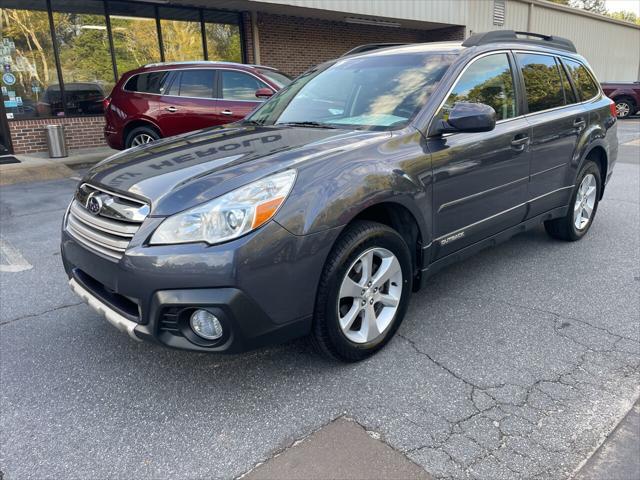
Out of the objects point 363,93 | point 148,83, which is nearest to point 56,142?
point 148,83

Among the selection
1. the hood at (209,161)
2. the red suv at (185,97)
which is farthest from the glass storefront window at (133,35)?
the hood at (209,161)

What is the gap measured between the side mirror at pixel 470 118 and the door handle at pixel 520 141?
2.49 feet

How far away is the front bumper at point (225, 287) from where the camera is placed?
223cm

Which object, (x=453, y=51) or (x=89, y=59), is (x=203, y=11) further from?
(x=453, y=51)

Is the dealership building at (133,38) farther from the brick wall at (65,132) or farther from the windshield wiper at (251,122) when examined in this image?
the windshield wiper at (251,122)

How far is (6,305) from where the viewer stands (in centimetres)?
Result: 372

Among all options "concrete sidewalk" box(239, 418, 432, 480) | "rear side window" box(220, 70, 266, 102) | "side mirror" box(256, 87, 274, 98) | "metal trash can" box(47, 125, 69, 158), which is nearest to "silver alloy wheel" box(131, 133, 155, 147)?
"rear side window" box(220, 70, 266, 102)

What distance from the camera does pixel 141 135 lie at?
8938 mm

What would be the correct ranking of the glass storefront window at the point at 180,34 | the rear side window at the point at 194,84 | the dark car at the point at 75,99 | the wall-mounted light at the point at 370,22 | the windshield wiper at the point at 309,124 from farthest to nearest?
the wall-mounted light at the point at 370,22 < the glass storefront window at the point at 180,34 < the dark car at the point at 75,99 < the rear side window at the point at 194,84 < the windshield wiper at the point at 309,124

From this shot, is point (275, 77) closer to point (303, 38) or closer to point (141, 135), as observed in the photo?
point (141, 135)

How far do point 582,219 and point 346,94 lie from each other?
9.22 ft

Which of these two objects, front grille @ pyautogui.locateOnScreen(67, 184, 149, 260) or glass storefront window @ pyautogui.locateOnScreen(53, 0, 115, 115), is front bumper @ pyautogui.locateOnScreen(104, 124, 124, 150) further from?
front grille @ pyautogui.locateOnScreen(67, 184, 149, 260)

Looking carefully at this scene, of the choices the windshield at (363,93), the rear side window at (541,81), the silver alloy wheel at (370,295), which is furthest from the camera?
the rear side window at (541,81)

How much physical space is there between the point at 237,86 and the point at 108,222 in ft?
21.0
